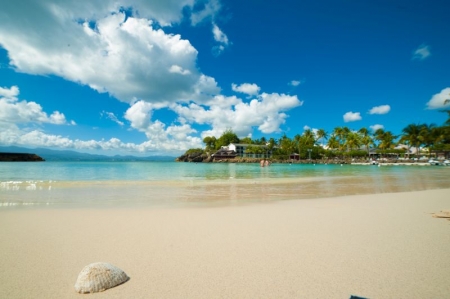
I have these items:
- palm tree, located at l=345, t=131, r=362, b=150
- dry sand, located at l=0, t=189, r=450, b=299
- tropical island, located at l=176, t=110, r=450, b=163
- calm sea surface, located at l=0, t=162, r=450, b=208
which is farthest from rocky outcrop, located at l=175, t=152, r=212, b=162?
dry sand, located at l=0, t=189, r=450, b=299

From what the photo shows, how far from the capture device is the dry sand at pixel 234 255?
2.85 meters

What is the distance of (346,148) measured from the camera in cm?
→ 10681

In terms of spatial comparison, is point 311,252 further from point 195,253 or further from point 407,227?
point 407,227

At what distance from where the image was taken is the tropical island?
276ft

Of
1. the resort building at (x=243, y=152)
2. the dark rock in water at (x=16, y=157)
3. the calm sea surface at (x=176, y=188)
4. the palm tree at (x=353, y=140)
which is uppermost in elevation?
the palm tree at (x=353, y=140)

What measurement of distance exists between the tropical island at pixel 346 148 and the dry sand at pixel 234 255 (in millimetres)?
88812

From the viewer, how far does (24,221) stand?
6059 mm

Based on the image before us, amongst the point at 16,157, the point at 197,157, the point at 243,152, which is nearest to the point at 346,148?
the point at 243,152

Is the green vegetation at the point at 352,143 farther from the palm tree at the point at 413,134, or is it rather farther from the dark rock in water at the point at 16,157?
the dark rock in water at the point at 16,157

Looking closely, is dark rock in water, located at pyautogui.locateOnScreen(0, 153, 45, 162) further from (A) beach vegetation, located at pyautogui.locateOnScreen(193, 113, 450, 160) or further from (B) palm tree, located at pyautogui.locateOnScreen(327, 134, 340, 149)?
(B) palm tree, located at pyautogui.locateOnScreen(327, 134, 340, 149)

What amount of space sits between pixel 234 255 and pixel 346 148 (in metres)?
117

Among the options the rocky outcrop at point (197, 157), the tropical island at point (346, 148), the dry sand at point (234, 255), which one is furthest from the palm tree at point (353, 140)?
the dry sand at point (234, 255)

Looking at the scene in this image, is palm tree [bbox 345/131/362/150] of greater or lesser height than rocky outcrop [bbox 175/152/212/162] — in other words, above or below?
above

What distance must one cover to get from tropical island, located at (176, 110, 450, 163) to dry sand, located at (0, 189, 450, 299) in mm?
88812
